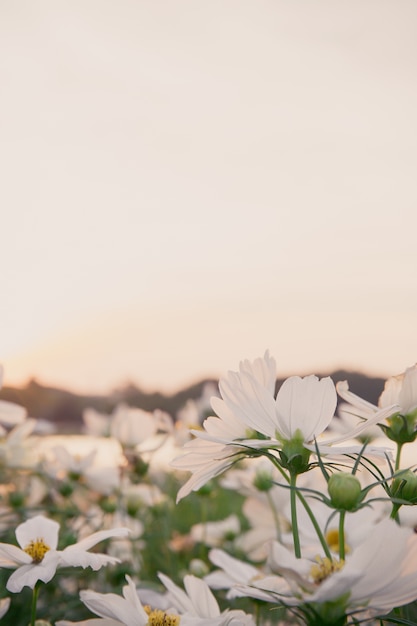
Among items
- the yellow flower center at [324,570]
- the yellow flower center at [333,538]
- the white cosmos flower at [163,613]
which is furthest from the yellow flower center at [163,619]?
the yellow flower center at [333,538]

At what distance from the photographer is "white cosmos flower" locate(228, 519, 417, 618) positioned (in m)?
0.27

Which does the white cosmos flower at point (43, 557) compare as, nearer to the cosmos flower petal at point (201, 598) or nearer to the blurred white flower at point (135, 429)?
the cosmos flower petal at point (201, 598)

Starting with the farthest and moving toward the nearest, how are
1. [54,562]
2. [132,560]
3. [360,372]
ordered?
1. [132,560]
2. [360,372]
3. [54,562]

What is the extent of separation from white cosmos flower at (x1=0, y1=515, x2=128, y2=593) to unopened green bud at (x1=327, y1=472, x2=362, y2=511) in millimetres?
122

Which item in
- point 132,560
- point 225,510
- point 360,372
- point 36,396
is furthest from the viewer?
point 36,396

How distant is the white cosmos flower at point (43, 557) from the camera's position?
15.3 inches

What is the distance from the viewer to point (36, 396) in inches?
69.9

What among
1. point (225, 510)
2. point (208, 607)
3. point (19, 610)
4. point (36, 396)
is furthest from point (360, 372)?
point (36, 396)

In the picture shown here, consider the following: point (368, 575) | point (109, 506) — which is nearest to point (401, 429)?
point (368, 575)

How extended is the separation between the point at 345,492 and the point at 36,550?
206 millimetres

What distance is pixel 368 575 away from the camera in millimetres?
281

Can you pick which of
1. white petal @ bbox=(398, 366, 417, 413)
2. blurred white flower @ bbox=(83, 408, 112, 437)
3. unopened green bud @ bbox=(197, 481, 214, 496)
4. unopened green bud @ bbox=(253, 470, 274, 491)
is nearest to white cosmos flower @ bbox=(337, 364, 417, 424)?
white petal @ bbox=(398, 366, 417, 413)

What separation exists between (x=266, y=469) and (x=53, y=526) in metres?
0.32

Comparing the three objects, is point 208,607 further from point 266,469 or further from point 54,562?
point 266,469
